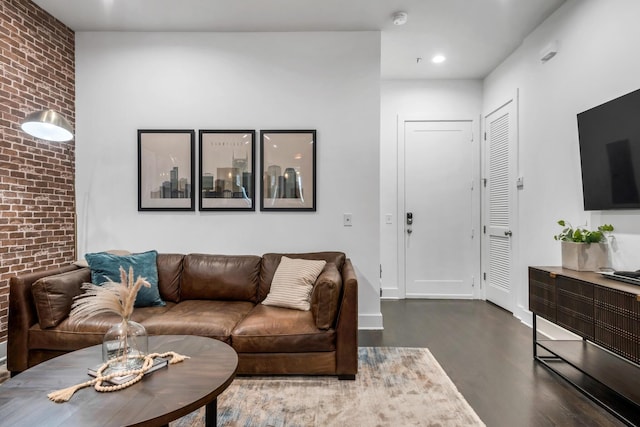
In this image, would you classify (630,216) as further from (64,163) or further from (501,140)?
(64,163)

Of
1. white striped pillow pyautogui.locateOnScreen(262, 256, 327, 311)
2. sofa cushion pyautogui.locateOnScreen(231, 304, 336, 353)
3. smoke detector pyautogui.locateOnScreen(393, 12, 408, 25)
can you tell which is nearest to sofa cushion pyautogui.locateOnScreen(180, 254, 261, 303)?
white striped pillow pyautogui.locateOnScreen(262, 256, 327, 311)

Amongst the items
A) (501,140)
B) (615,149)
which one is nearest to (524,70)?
(501,140)

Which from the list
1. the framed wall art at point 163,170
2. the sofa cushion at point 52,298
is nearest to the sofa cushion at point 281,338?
the sofa cushion at point 52,298

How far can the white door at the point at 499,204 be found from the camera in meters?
3.98

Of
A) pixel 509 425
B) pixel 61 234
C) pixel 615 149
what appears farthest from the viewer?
Result: pixel 61 234

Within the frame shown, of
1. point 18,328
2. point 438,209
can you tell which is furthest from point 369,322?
point 18,328

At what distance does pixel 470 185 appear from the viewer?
468 cm

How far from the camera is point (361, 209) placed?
11.5 ft

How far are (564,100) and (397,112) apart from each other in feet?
6.64

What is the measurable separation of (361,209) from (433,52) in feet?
6.63

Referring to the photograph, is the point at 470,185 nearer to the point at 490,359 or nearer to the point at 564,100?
the point at 564,100

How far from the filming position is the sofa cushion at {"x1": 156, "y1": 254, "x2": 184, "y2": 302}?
10.0 feet

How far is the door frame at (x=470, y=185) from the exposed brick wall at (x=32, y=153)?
3.72 meters

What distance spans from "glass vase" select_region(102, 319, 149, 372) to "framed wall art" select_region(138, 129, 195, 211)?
6.72 feet
